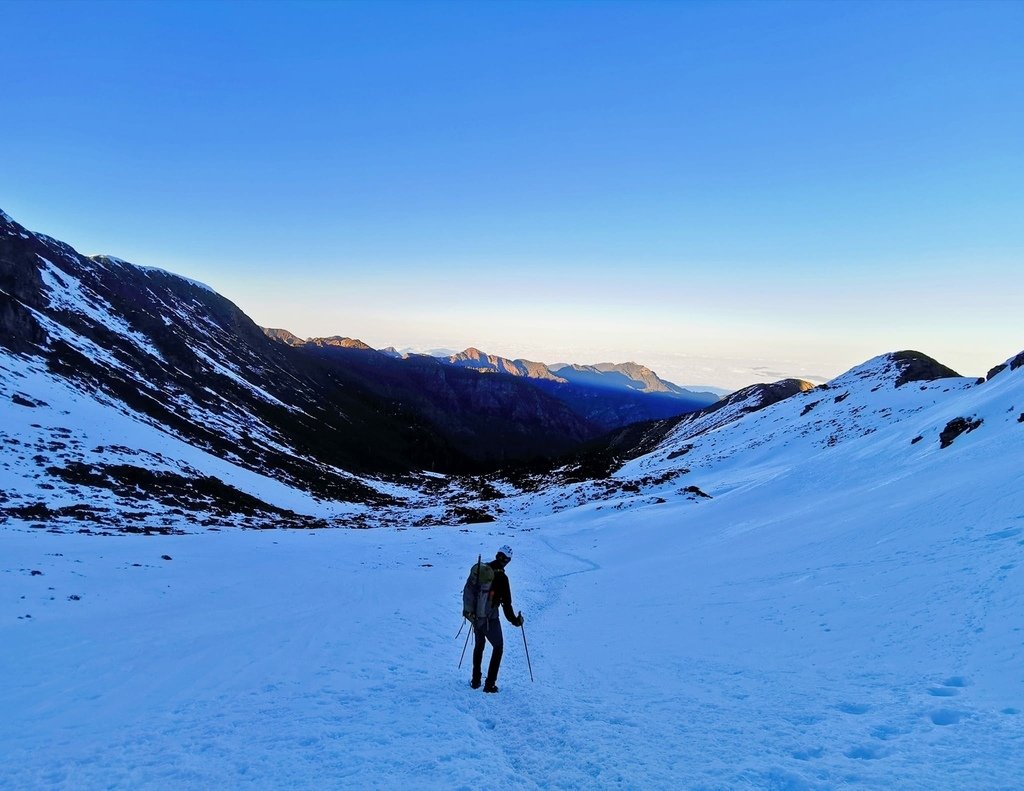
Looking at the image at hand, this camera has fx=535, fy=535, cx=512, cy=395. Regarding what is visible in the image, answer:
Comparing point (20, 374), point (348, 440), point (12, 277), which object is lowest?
point (348, 440)

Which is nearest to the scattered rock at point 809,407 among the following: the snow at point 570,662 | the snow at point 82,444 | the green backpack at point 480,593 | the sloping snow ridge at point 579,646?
the sloping snow ridge at point 579,646

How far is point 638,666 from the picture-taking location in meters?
10.4

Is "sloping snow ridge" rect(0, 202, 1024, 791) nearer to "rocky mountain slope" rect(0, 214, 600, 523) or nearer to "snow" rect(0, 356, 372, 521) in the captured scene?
"snow" rect(0, 356, 372, 521)

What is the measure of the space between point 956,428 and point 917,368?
50.8 meters

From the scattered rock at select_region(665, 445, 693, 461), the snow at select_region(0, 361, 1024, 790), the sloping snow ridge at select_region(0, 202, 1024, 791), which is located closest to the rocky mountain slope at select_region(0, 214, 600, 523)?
the sloping snow ridge at select_region(0, 202, 1024, 791)

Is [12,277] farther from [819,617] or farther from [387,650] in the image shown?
[819,617]

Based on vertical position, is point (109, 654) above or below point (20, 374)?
below

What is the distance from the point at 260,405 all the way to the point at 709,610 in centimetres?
10634

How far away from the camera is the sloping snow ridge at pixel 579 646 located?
624 cm

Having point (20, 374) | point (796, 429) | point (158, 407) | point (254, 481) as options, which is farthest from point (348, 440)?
point (796, 429)

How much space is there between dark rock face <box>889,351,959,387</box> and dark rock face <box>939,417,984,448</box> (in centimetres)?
4200

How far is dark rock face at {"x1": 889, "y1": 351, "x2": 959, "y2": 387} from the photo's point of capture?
6328cm

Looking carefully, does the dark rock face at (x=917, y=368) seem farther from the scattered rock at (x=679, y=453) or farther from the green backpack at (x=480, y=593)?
the green backpack at (x=480, y=593)

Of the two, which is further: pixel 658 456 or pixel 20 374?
pixel 658 456
